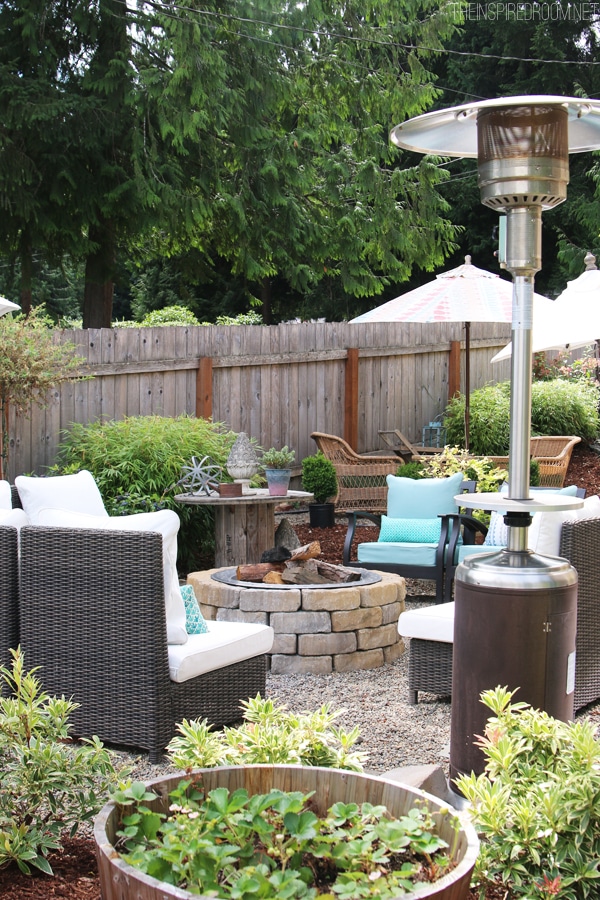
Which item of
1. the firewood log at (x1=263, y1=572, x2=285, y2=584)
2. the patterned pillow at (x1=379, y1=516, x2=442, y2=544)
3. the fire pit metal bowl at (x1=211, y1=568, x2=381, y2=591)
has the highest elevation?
the patterned pillow at (x1=379, y1=516, x2=442, y2=544)

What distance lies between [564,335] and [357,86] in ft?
20.8

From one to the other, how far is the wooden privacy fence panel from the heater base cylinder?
5.61 metres

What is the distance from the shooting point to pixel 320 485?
376 inches

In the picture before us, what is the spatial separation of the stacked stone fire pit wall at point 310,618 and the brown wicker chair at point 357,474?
4.47m

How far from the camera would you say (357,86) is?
12.5m

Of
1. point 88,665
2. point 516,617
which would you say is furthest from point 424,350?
point 516,617

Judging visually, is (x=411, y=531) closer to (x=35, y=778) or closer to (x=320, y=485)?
(x=320, y=485)

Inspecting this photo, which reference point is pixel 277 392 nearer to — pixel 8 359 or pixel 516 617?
pixel 8 359

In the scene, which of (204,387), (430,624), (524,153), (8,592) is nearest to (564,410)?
(204,387)

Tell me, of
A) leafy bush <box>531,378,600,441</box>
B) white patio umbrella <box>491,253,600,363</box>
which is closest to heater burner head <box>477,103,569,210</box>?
white patio umbrella <box>491,253,600,363</box>

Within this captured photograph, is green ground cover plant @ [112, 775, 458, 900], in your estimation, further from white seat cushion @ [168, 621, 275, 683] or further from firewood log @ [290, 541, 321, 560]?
firewood log @ [290, 541, 321, 560]

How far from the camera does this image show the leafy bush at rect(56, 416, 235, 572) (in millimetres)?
7527

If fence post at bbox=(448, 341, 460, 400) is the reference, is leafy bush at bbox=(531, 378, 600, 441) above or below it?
below

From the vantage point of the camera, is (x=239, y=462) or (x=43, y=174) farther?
(x=43, y=174)
